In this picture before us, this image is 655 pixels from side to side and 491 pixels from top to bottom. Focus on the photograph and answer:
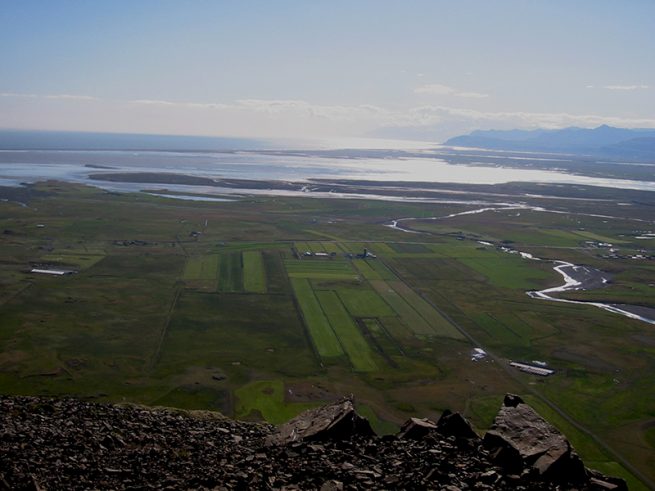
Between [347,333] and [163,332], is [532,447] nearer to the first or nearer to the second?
[347,333]

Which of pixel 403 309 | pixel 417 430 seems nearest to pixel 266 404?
→ pixel 417 430

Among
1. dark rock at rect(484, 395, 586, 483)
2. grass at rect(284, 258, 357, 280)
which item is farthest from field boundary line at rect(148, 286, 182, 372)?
dark rock at rect(484, 395, 586, 483)

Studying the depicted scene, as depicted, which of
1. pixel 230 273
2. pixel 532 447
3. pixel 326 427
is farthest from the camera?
pixel 230 273

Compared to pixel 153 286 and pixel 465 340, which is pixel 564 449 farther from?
pixel 153 286

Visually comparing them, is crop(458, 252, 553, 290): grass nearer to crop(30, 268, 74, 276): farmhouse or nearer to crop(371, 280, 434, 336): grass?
crop(371, 280, 434, 336): grass

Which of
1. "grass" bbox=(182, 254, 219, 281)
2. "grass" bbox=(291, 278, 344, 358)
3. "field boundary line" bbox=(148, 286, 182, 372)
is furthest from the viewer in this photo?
"grass" bbox=(182, 254, 219, 281)
